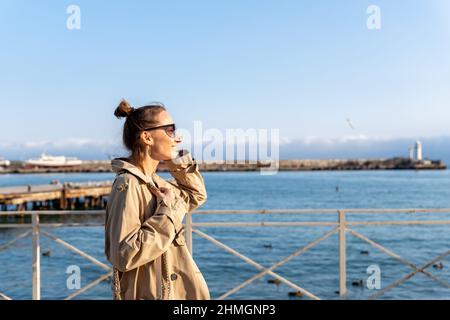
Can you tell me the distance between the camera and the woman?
6.59 feet

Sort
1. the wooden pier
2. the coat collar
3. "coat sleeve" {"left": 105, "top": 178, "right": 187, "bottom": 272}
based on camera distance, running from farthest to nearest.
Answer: the wooden pier
the coat collar
"coat sleeve" {"left": 105, "top": 178, "right": 187, "bottom": 272}

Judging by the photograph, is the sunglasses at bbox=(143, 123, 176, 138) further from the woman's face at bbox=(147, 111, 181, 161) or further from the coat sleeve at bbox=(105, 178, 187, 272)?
the coat sleeve at bbox=(105, 178, 187, 272)

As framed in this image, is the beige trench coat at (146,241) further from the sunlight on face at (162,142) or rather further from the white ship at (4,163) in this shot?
the white ship at (4,163)

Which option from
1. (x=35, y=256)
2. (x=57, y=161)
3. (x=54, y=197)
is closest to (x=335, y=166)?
(x=57, y=161)

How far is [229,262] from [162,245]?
63.5 ft

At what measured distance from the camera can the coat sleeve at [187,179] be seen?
242 cm

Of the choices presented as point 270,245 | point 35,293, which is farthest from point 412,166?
point 35,293

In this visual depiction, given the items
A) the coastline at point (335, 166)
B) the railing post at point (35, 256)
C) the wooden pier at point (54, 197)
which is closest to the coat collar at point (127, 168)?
the railing post at point (35, 256)

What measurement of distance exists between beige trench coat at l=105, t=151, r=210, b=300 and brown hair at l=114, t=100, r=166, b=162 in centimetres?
8

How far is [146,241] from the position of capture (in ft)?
6.50

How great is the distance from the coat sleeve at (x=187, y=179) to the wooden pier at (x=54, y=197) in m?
34.5

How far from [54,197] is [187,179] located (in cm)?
3936

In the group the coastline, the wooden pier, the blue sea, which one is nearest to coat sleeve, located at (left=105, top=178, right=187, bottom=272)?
the blue sea
